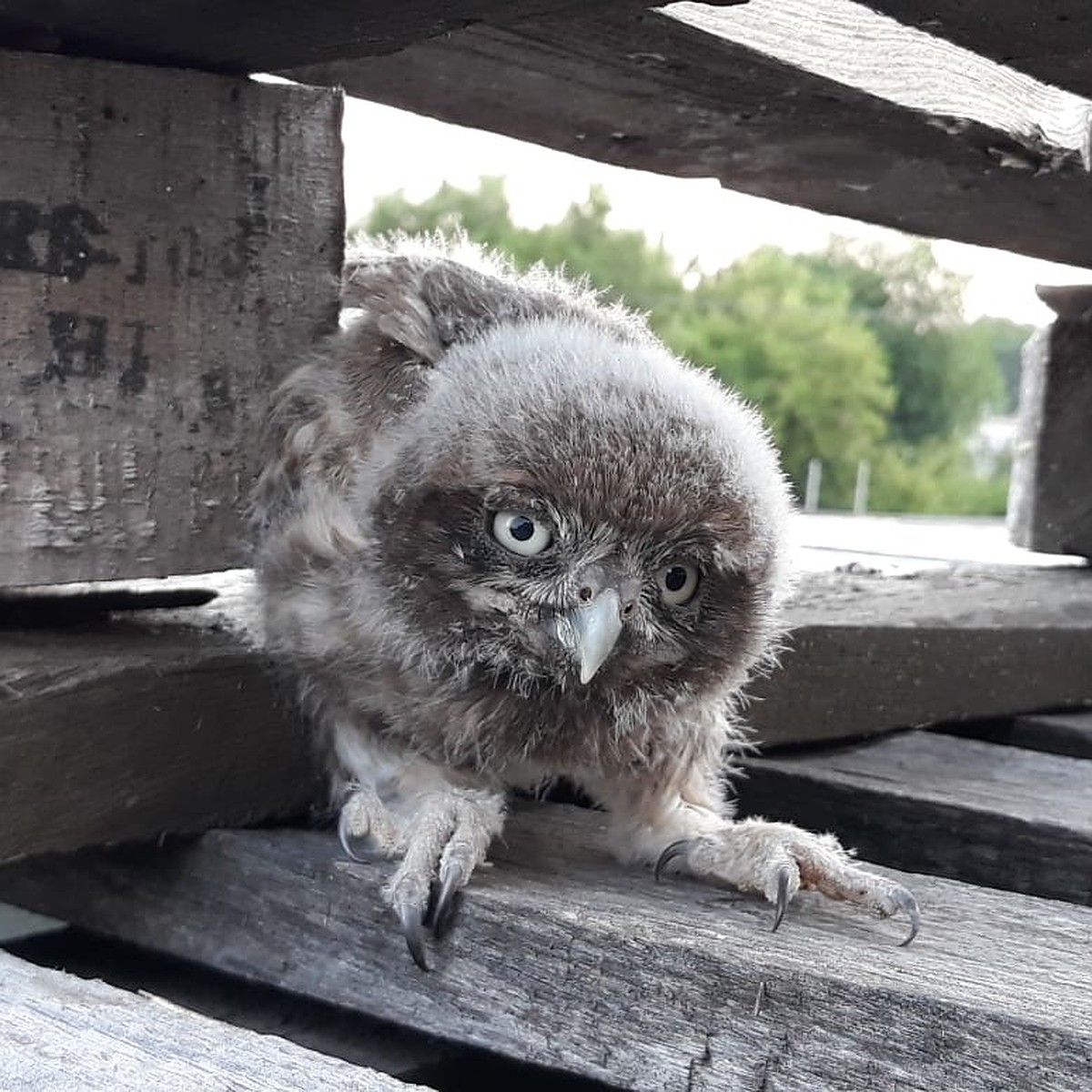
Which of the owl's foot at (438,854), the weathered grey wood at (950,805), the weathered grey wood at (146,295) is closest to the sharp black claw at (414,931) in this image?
the owl's foot at (438,854)

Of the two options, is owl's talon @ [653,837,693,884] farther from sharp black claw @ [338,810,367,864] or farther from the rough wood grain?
the rough wood grain

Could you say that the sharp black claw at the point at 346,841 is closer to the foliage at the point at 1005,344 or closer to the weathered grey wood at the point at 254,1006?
the weathered grey wood at the point at 254,1006

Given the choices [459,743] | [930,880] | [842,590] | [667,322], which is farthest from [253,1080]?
[667,322]

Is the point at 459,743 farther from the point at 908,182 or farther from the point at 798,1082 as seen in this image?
the point at 908,182

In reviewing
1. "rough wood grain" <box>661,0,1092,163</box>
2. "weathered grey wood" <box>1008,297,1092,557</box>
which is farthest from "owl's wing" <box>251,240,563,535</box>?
"weathered grey wood" <box>1008,297,1092,557</box>

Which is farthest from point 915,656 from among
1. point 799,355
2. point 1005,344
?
point 1005,344

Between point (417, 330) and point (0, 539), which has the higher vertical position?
point (417, 330)
